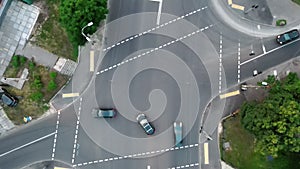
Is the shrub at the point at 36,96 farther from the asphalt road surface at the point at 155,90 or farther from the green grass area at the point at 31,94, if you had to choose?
the asphalt road surface at the point at 155,90

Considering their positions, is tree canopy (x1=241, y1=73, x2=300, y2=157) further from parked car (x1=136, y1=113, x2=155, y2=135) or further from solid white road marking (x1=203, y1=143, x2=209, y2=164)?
parked car (x1=136, y1=113, x2=155, y2=135)

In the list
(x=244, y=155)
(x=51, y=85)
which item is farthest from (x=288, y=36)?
(x=51, y=85)

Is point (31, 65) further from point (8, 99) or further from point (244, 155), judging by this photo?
point (244, 155)

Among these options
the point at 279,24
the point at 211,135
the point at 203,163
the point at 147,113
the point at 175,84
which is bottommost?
the point at 203,163

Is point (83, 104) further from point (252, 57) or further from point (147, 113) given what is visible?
point (252, 57)

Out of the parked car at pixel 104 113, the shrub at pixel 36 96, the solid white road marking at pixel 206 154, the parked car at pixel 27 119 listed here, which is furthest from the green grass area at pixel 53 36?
the solid white road marking at pixel 206 154

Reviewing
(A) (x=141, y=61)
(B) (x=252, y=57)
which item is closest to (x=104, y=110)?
(A) (x=141, y=61)
